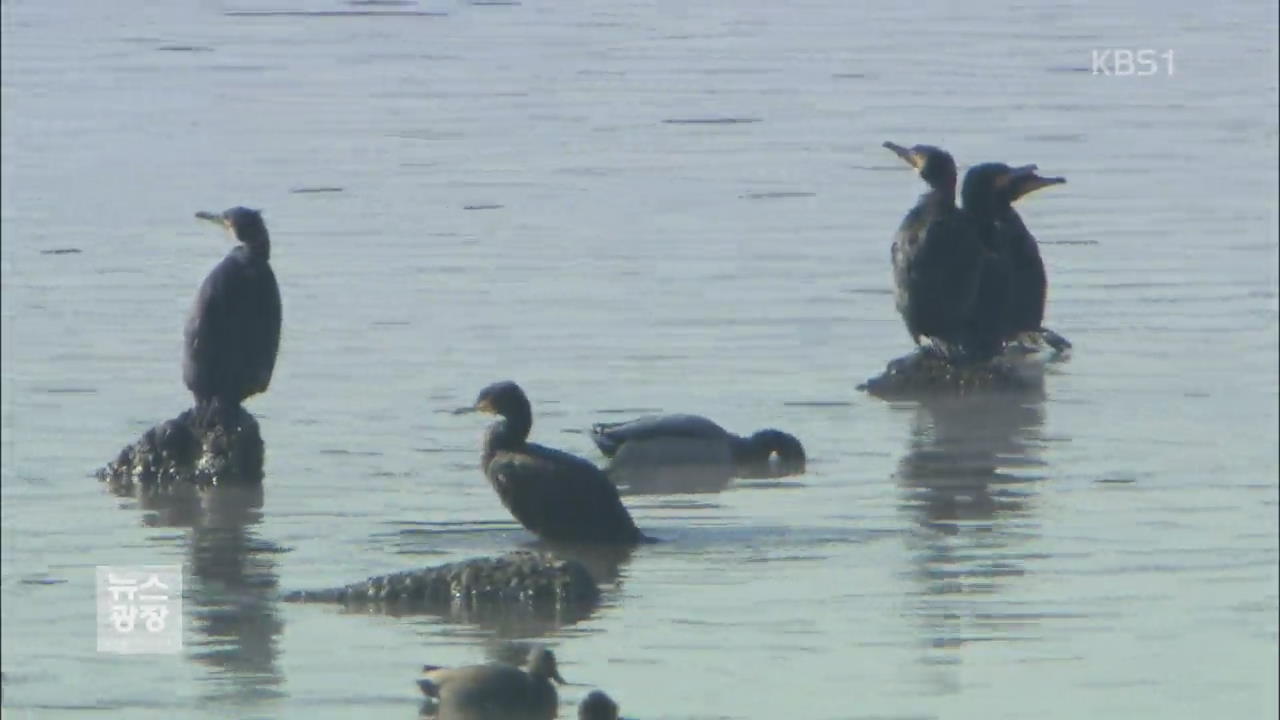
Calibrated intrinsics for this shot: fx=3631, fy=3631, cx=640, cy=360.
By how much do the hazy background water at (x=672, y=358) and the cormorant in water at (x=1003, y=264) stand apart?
39 cm

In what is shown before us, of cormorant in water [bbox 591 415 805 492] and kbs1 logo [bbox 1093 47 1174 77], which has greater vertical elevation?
kbs1 logo [bbox 1093 47 1174 77]

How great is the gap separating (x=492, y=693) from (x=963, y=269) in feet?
27.2

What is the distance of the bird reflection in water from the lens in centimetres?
1202

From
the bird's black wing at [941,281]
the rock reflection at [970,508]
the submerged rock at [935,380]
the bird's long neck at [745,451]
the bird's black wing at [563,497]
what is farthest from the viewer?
the bird's black wing at [941,281]

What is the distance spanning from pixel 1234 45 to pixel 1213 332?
60.3ft

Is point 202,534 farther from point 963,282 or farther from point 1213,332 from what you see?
point 1213,332

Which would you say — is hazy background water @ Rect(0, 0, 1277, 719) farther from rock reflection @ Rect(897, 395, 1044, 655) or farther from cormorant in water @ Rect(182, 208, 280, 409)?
cormorant in water @ Rect(182, 208, 280, 409)

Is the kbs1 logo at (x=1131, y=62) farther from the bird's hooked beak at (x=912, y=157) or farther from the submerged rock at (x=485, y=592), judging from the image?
the submerged rock at (x=485, y=592)

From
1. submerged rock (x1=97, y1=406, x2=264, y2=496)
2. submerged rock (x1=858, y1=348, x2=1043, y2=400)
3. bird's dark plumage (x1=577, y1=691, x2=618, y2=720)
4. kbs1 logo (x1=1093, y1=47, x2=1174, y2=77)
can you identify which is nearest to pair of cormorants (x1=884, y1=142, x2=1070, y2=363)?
submerged rock (x1=858, y1=348, x2=1043, y2=400)

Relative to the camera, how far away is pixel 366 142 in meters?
29.5

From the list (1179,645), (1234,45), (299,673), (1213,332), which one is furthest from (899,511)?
(1234,45)

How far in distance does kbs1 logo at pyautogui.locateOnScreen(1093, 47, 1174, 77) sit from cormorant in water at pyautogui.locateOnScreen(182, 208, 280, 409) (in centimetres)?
1915

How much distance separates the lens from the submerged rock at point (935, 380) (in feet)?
60.0

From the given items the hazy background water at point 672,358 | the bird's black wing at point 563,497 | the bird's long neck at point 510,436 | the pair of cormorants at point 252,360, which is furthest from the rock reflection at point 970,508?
the bird's long neck at point 510,436
